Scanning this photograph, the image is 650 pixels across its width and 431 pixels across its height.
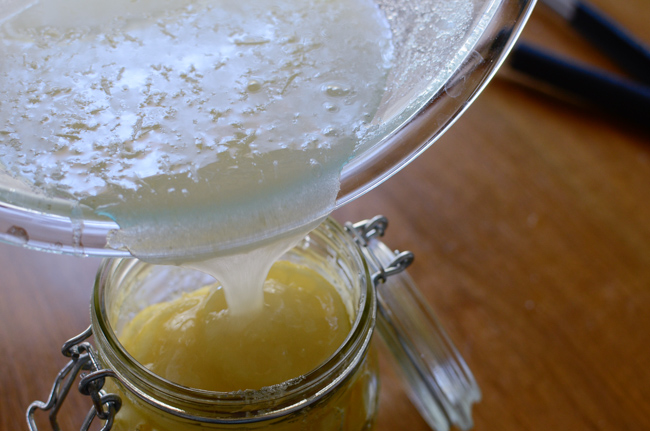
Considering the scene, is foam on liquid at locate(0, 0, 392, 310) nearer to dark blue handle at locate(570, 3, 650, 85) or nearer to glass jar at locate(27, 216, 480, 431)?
glass jar at locate(27, 216, 480, 431)

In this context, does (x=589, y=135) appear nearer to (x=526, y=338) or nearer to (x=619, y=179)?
(x=619, y=179)

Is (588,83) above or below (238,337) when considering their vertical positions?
above

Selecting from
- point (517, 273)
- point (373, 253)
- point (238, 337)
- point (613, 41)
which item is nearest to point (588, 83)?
point (613, 41)

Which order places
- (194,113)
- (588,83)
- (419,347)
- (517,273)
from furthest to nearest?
1. (588,83)
2. (517,273)
3. (419,347)
4. (194,113)

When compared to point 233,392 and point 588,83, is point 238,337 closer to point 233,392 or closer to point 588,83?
point 233,392

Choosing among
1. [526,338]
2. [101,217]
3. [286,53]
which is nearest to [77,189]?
[101,217]

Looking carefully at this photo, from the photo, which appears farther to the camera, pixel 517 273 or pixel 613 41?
A: pixel 613 41
